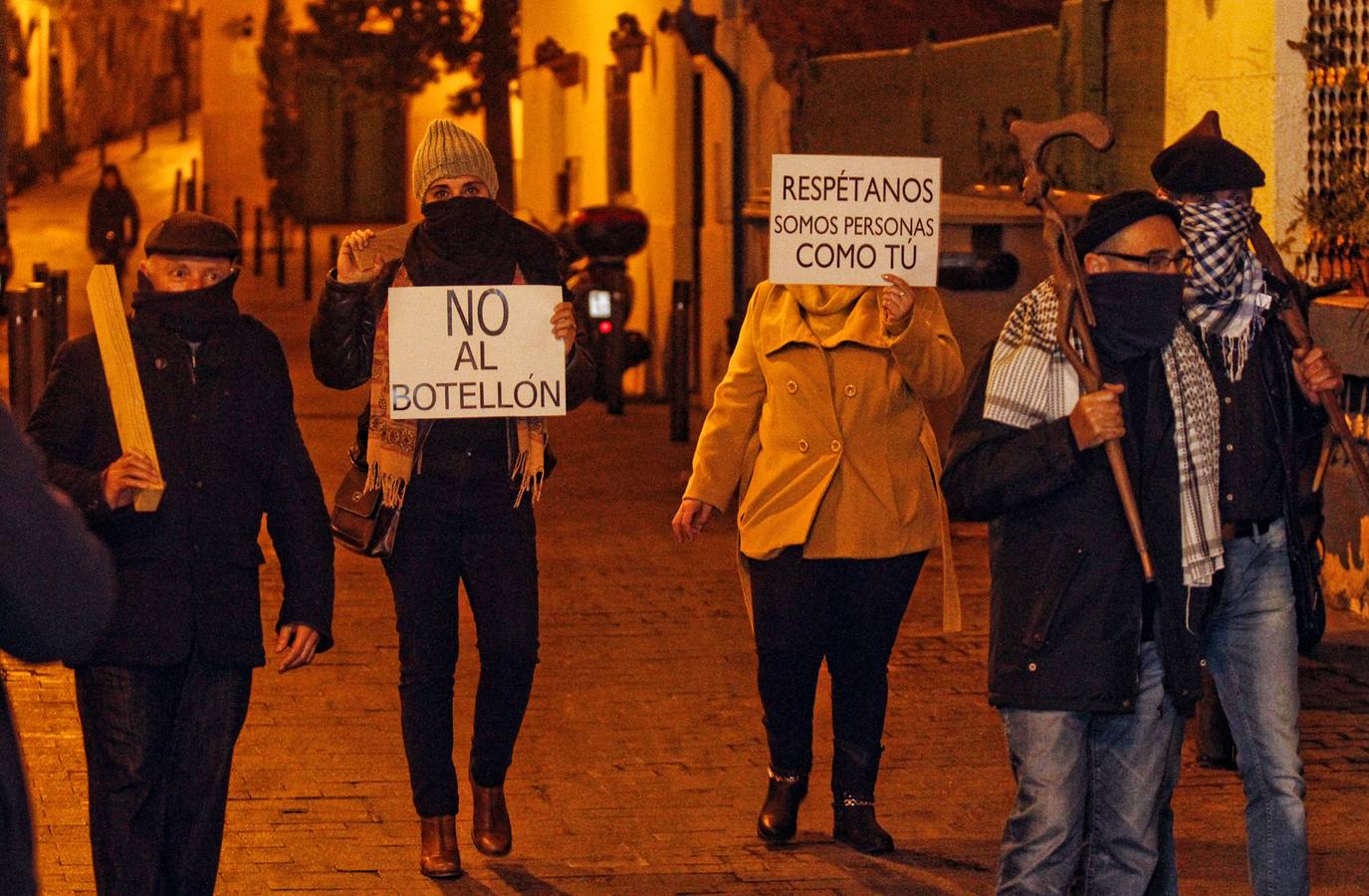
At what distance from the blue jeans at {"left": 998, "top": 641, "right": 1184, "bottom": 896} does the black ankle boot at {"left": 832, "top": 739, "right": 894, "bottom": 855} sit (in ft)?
5.19

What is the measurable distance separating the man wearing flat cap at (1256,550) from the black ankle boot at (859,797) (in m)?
1.40

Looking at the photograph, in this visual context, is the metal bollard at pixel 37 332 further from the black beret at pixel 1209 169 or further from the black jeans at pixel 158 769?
the black beret at pixel 1209 169

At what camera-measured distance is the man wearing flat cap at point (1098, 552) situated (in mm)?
4914

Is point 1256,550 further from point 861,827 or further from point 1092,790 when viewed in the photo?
point 861,827

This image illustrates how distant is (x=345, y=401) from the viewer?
19266mm

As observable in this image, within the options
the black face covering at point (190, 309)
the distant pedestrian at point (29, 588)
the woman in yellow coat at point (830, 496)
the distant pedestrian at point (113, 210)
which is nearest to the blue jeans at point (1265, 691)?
the woman in yellow coat at point (830, 496)

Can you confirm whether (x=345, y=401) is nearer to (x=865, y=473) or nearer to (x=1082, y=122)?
(x=865, y=473)

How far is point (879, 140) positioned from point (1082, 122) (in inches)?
508

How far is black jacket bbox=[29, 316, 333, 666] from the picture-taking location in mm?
5262

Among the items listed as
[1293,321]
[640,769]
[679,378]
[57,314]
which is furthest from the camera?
[679,378]

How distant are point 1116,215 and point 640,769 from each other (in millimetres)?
3181

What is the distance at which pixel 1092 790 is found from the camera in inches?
200

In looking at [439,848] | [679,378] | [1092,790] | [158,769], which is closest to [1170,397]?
[1092,790]

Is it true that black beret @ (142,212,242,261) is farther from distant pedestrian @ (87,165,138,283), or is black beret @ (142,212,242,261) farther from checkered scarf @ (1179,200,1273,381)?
distant pedestrian @ (87,165,138,283)
